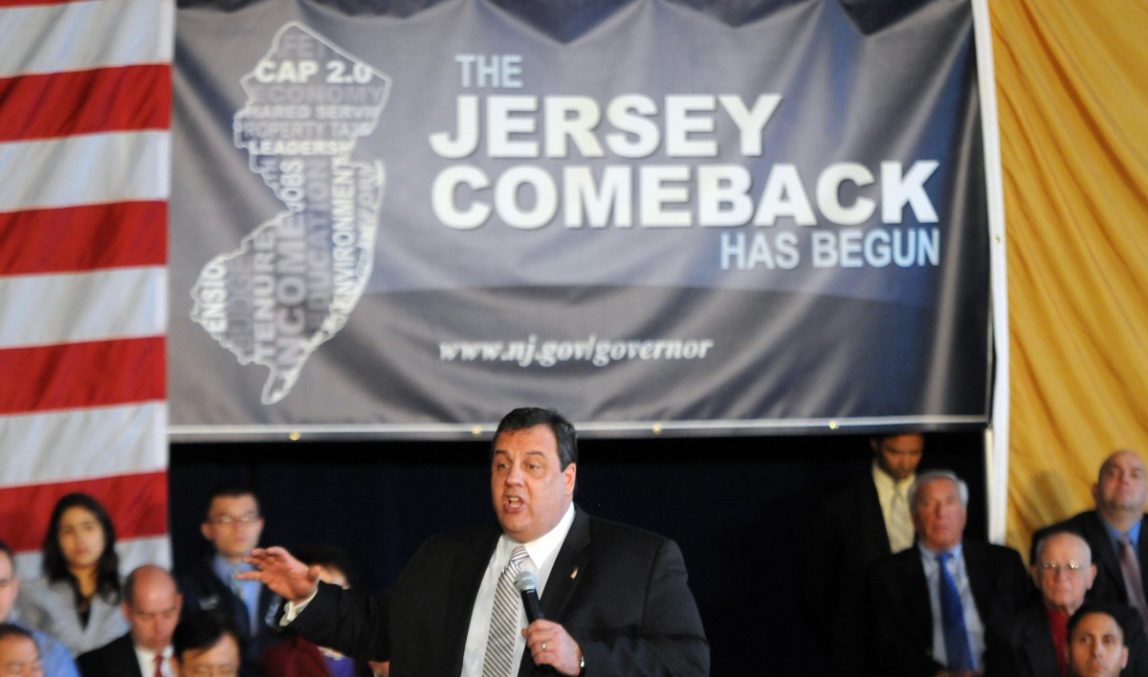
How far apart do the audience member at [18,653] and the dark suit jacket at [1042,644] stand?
2.72m

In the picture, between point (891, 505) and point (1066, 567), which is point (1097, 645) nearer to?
point (1066, 567)

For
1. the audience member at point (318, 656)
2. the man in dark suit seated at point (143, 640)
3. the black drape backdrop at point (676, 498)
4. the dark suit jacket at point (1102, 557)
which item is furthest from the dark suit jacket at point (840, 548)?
the man in dark suit seated at point (143, 640)

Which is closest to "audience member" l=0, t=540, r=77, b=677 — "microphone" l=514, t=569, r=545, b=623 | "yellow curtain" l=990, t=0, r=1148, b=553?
"microphone" l=514, t=569, r=545, b=623

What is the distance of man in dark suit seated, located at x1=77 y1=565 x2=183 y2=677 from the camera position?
15.4 ft

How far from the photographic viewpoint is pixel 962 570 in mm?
5293

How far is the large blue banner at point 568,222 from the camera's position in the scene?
5.37m

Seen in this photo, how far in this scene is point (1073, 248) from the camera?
220 inches

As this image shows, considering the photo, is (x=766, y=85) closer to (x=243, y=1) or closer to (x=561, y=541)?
(x=243, y=1)

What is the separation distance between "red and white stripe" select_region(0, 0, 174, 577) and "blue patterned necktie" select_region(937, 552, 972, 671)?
2.44 meters

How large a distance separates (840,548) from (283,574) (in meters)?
3.32

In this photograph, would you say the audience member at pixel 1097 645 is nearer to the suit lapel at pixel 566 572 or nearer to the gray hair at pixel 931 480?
the gray hair at pixel 931 480

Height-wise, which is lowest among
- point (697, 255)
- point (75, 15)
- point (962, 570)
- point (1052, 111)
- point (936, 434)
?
point (962, 570)

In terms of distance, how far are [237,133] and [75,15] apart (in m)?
0.68

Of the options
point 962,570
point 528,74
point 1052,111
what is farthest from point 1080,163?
point 528,74
